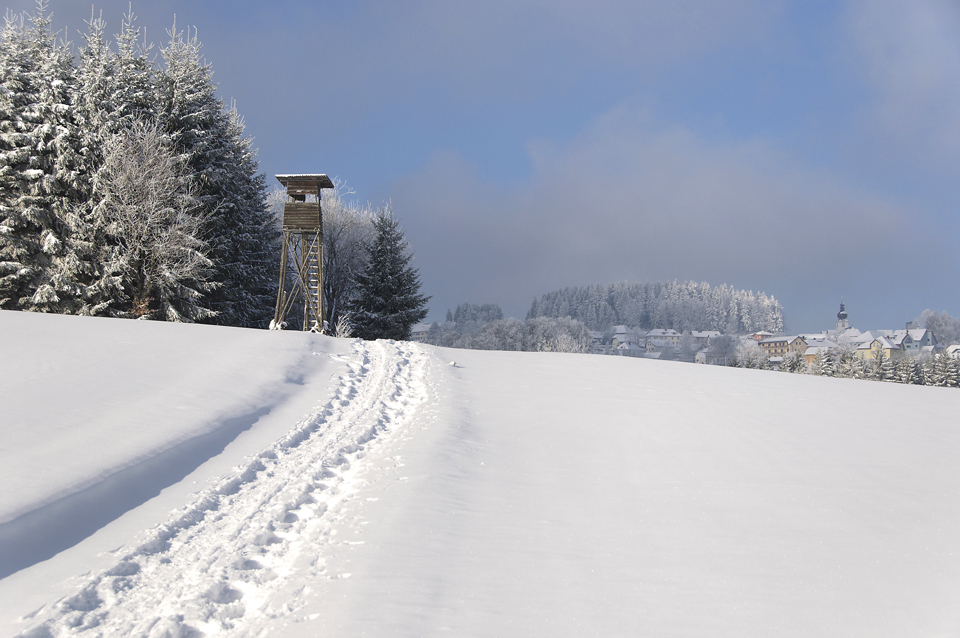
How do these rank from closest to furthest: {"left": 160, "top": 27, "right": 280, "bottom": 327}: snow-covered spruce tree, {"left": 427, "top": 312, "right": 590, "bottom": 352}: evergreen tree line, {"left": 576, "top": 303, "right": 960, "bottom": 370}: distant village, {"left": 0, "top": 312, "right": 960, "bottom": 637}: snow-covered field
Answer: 1. {"left": 0, "top": 312, "right": 960, "bottom": 637}: snow-covered field
2. {"left": 160, "top": 27, "right": 280, "bottom": 327}: snow-covered spruce tree
3. {"left": 427, "top": 312, "right": 590, "bottom": 352}: evergreen tree line
4. {"left": 576, "top": 303, "right": 960, "bottom": 370}: distant village

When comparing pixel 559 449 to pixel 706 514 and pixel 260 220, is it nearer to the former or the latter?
pixel 706 514

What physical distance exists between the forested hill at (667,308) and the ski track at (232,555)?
95.8 metres

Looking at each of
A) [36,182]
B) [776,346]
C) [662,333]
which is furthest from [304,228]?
[776,346]

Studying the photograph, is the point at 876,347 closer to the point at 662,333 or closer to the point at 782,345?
the point at 782,345

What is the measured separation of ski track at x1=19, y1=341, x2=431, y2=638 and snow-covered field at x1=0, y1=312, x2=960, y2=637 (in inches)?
0.8

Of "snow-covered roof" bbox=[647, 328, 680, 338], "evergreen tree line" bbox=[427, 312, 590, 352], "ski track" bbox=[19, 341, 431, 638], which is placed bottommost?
"ski track" bbox=[19, 341, 431, 638]

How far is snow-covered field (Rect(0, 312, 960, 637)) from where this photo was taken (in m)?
3.23

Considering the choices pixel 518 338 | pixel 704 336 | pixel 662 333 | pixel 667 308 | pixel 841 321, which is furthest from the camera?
pixel 667 308

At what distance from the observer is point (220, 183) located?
19.7 metres

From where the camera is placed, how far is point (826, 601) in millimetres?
3646

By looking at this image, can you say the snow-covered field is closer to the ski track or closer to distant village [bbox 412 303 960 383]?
the ski track

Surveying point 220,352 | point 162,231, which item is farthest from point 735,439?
point 162,231

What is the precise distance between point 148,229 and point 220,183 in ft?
11.7

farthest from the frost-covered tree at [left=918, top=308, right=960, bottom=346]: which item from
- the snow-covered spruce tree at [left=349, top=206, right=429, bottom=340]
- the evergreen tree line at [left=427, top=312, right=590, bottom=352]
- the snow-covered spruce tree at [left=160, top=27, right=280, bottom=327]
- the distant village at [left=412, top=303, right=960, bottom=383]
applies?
the snow-covered spruce tree at [left=160, top=27, right=280, bottom=327]
